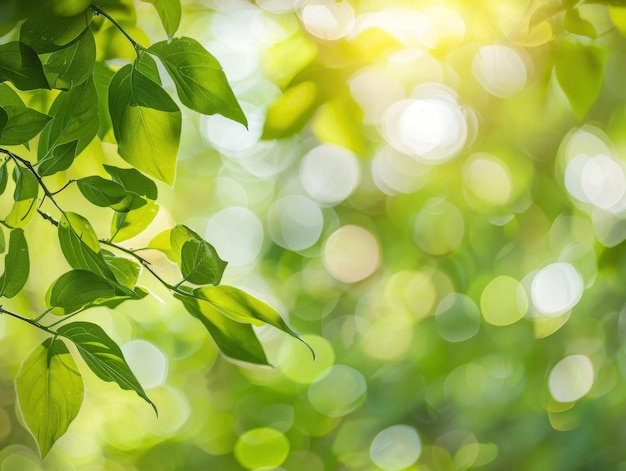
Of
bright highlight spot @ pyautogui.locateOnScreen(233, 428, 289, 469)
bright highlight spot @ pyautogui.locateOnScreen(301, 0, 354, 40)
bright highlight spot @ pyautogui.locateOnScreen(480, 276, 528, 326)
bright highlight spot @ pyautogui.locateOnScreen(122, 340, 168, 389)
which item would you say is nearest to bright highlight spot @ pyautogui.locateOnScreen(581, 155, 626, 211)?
bright highlight spot @ pyautogui.locateOnScreen(480, 276, 528, 326)

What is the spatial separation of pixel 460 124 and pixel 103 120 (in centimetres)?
79

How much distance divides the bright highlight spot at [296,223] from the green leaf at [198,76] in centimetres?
122

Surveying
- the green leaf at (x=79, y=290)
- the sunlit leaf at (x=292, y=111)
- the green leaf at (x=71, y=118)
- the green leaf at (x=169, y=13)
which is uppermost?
the sunlit leaf at (x=292, y=111)

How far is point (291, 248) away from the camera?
56.2 inches

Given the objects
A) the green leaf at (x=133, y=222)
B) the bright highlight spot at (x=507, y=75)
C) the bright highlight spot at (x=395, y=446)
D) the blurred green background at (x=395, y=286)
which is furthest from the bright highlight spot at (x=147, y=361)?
the green leaf at (x=133, y=222)

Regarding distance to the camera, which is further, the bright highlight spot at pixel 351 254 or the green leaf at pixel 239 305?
the bright highlight spot at pixel 351 254

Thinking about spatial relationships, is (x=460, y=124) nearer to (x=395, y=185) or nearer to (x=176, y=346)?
(x=395, y=185)

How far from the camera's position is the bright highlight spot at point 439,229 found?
1151 mm

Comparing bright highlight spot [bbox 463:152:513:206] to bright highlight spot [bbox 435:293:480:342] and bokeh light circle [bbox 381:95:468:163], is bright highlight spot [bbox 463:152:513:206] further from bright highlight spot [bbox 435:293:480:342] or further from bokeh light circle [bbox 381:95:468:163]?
bright highlight spot [bbox 435:293:480:342]

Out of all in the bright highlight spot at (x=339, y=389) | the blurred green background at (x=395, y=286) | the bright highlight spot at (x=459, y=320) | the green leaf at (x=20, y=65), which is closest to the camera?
the green leaf at (x=20, y=65)

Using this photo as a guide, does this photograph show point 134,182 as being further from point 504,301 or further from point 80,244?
point 504,301

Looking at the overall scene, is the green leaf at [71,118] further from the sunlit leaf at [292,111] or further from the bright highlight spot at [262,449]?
the bright highlight spot at [262,449]

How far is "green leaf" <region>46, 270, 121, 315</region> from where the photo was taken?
203 millimetres

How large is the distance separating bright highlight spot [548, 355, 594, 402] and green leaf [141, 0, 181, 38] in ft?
3.21
